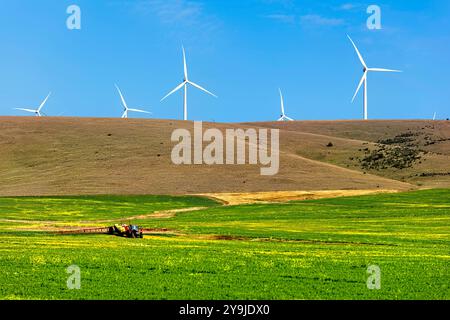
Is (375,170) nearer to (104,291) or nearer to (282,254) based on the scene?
(282,254)

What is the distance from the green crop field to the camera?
24.7 meters

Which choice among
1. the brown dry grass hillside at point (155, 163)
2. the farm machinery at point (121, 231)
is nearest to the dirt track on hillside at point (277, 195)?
the brown dry grass hillside at point (155, 163)

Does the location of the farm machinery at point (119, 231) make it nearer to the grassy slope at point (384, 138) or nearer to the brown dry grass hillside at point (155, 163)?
the brown dry grass hillside at point (155, 163)

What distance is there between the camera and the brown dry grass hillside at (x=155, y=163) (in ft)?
385

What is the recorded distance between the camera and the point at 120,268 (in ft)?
98.9

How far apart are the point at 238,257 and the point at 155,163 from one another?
316 feet

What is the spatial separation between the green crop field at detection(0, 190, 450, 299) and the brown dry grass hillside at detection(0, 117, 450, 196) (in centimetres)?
3649

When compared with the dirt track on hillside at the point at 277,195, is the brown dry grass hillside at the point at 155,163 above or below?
above

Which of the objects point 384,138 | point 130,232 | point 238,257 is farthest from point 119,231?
point 384,138

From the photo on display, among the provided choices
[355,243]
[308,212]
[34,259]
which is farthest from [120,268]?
[308,212]

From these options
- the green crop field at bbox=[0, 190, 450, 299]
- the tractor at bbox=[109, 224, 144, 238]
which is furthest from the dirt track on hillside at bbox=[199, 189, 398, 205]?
the tractor at bbox=[109, 224, 144, 238]

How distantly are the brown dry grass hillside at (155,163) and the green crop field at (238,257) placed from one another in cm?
3649

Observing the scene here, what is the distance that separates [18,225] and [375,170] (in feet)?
308
